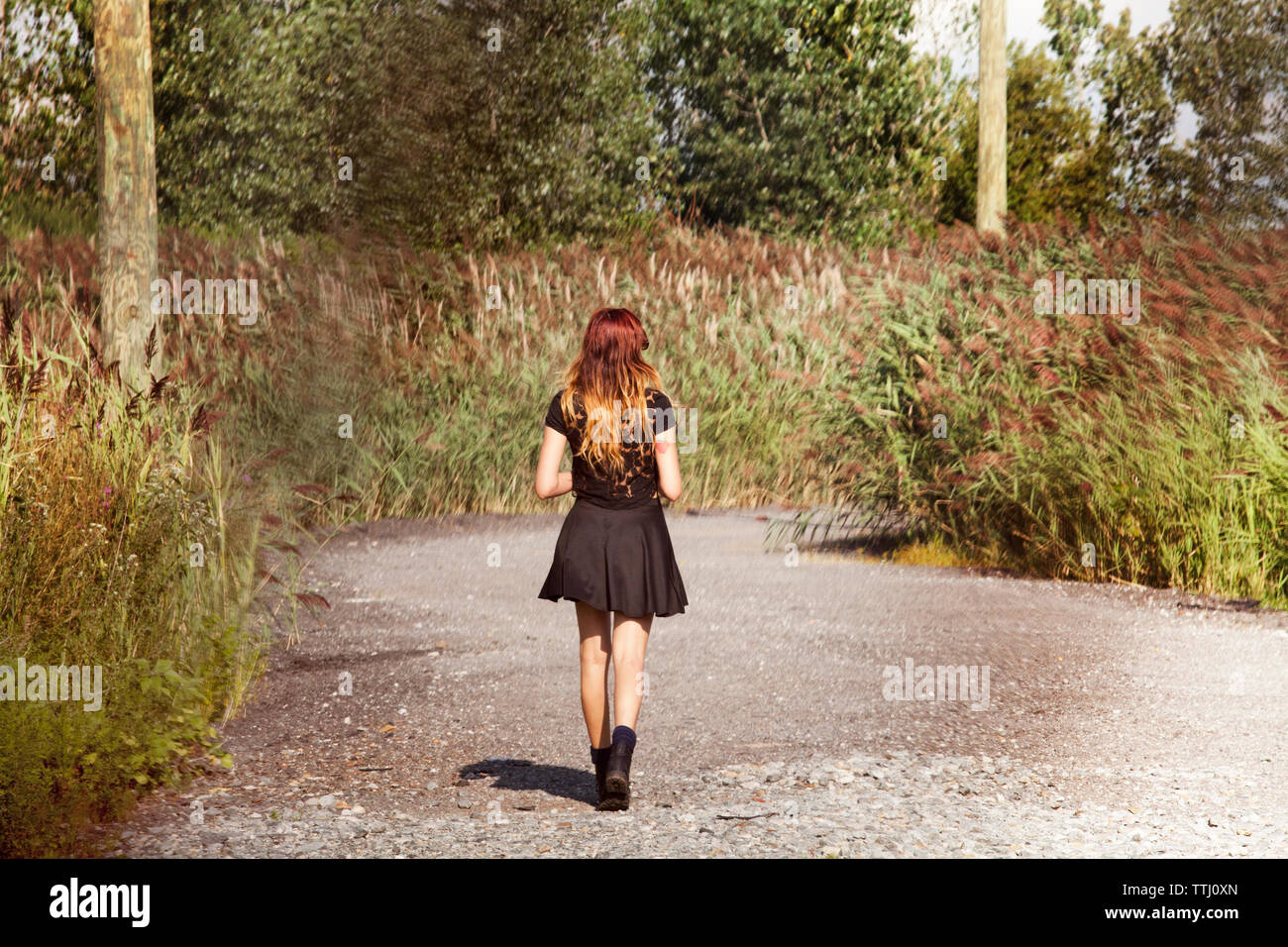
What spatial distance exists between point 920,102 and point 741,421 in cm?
1397

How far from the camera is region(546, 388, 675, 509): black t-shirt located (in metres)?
5.22

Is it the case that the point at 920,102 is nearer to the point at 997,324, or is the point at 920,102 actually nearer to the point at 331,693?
the point at 997,324

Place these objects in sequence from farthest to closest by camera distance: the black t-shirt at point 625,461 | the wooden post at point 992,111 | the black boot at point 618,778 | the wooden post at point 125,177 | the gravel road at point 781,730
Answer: the wooden post at point 992,111, the wooden post at point 125,177, the black t-shirt at point 625,461, the black boot at point 618,778, the gravel road at point 781,730

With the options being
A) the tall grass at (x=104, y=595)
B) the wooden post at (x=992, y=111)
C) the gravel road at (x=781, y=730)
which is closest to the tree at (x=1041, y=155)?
the wooden post at (x=992, y=111)

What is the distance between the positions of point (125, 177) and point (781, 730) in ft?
17.4

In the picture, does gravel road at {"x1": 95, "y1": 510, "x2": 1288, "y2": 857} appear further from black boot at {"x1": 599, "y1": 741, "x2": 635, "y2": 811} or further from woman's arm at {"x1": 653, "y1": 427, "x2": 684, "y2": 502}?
woman's arm at {"x1": 653, "y1": 427, "x2": 684, "y2": 502}

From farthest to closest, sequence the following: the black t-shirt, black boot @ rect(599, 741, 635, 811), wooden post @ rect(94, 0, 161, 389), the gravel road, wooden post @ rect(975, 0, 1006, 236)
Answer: wooden post @ rect(975, 0, 1006, 236) → wooden post @ rect(94, 0, 161, 389) → the black t-shirt → black boot @ rect(599, 741, 635, 811) → the gravel road

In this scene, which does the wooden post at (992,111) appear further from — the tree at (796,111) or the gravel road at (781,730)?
the tree at (796,111)

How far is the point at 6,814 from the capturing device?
462 cm

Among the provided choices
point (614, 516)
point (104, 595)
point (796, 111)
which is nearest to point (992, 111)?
point (796, 111)

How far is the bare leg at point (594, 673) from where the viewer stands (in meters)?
5.27

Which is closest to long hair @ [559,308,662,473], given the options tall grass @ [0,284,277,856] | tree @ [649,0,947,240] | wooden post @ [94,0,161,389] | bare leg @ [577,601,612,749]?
bare leg @ [577,601,612,749]

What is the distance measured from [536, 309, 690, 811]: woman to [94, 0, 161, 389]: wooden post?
4162mm

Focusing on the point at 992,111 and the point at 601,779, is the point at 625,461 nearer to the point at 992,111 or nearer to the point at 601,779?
the point at 601,779
